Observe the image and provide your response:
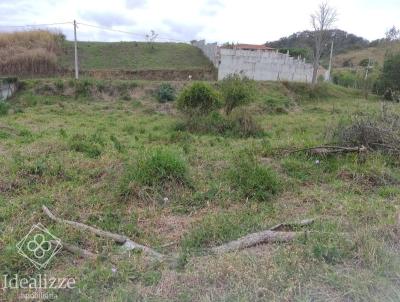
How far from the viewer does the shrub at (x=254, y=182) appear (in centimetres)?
404

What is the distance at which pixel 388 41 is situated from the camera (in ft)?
129

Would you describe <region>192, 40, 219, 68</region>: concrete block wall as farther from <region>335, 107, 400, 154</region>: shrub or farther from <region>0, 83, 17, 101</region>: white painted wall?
<region>335, 107, 400, 154</region>: shrub

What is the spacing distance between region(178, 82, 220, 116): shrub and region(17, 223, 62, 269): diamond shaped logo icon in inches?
301

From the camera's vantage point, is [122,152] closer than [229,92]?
Yes

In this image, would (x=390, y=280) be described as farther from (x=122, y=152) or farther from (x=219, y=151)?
(x=122, y=152)

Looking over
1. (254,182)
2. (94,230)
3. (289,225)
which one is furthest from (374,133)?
(94,230)

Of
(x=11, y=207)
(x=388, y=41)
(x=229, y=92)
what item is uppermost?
(x=388, y=41)

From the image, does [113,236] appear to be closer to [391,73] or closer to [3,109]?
[3,109]

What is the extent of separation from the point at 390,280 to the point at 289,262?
0.65 m

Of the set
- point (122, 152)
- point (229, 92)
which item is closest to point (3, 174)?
point (122, 152)

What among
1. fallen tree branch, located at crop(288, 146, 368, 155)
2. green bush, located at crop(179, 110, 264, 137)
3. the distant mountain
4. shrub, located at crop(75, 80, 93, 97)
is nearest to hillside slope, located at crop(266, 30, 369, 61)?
the distant mountain

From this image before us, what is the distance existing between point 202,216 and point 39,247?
5.21 feet

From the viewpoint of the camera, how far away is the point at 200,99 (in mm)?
10352

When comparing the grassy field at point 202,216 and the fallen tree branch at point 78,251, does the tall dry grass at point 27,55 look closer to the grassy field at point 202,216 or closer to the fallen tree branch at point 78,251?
the grassy field at point 202,216
